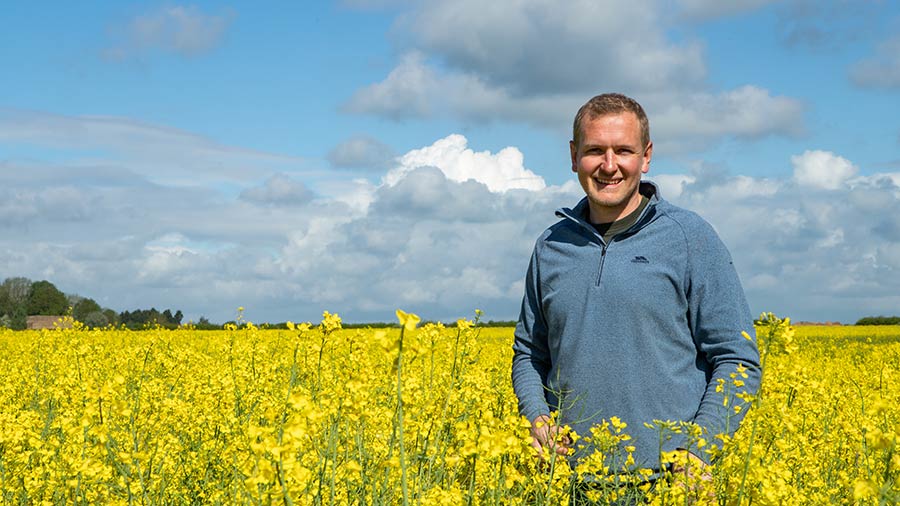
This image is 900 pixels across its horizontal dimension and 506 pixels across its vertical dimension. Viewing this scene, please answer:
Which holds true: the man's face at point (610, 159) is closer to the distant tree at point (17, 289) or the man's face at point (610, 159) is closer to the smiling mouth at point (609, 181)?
the smiling mouth at point (609, 181)

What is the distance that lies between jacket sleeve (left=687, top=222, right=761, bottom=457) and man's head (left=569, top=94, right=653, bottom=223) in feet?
1.13

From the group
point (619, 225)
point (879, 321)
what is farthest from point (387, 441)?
point (879, 321)

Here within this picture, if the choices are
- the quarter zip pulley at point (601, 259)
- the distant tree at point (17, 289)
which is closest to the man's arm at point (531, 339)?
the quarter zip pulley at point (601, 259)

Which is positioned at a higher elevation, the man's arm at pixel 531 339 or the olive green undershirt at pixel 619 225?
the olive green undershirt at pixel 619 225

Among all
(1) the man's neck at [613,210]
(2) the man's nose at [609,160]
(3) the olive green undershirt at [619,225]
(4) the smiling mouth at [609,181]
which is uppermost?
(2) the man's nose at [609,160]

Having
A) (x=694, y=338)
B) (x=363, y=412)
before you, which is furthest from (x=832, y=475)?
(x=363, y=412)

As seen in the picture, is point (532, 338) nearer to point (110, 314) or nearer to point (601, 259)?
point (601, 259)

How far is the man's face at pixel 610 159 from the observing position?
3168 millimetres

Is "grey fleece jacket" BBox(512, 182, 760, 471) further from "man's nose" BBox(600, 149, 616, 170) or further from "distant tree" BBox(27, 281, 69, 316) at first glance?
"distant tree" BBox(27, 281, 69, 316)

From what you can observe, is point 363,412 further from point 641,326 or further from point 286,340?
point 286,340

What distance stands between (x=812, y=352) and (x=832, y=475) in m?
11.4

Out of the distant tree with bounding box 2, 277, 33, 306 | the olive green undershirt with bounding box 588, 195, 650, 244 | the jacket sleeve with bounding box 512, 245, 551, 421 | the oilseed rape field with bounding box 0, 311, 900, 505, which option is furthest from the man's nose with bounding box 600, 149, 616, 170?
the distant tree with bounding box 2, 277, 33, 306

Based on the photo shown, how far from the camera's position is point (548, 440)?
2535 mm

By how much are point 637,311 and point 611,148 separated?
A: 64 cm
